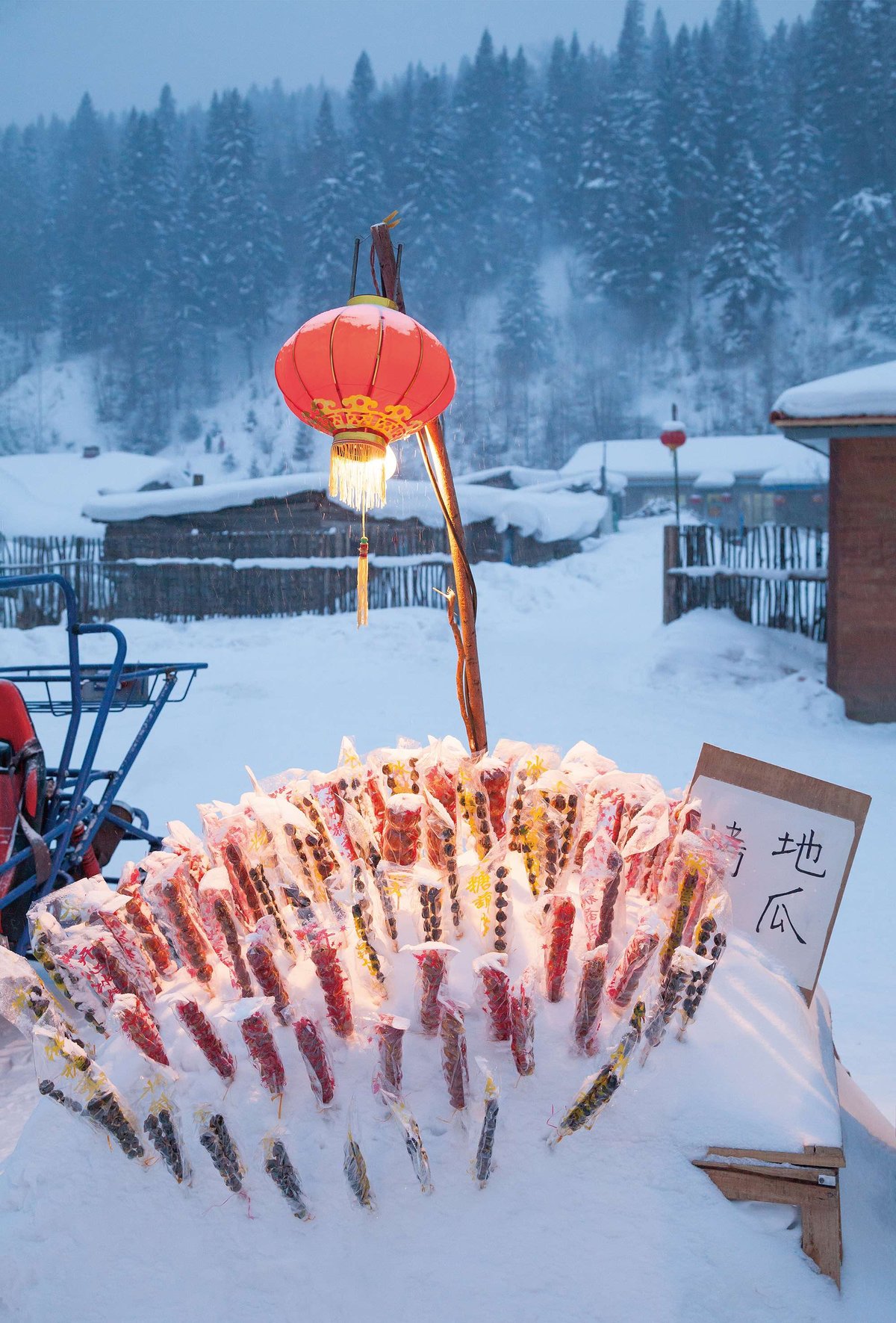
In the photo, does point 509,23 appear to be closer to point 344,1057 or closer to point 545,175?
point 545,175

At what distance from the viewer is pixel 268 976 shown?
1657 mm

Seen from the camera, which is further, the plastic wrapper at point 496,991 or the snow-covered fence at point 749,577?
the snow-covered fence at point 749,577

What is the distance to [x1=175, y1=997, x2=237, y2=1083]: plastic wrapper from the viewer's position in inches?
62.2

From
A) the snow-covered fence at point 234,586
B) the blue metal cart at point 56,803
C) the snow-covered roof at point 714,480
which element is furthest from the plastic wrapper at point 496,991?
the snow-covered roof at point 714,480

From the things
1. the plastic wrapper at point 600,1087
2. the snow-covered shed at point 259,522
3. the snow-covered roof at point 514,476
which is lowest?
the plastic wrapper at point 600,1087

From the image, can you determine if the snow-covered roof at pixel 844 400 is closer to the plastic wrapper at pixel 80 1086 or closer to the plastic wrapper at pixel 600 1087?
the plastic wrapper at pixel 600 1087

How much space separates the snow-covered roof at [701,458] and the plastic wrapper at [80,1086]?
125ft

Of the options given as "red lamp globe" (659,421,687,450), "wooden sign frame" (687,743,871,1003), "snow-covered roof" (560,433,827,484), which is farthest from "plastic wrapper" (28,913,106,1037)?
"snow-covered roof" (560,433,827,484)

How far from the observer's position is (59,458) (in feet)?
114

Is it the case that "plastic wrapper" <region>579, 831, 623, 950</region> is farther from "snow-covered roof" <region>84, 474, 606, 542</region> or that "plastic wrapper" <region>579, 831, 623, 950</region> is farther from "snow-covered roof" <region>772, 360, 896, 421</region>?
"snow-covered roof" <region>84, 474, 606, 542</region>

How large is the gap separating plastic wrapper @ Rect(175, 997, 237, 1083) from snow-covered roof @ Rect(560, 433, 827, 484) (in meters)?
38.0

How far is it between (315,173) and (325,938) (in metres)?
72.8

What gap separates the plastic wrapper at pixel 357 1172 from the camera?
4.74 ft

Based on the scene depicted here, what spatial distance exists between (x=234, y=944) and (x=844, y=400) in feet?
24.7
